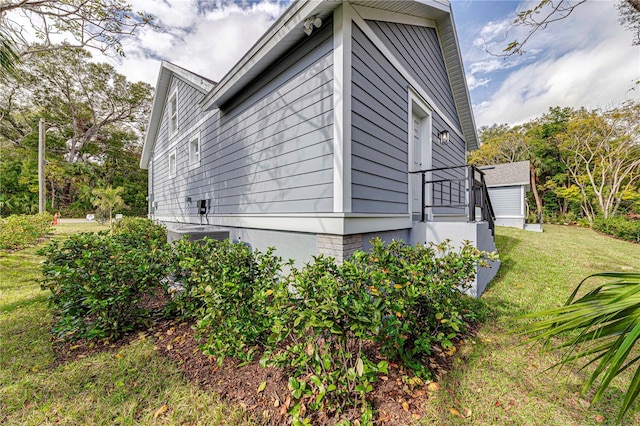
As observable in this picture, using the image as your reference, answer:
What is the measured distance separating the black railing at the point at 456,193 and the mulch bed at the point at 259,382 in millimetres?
2514

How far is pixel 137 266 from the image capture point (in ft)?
10.5

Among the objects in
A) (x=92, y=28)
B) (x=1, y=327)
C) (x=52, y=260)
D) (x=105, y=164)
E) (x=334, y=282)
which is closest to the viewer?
(x=334, y=282)

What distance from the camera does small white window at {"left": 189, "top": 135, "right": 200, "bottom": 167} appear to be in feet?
26.4

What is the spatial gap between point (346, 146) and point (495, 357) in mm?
3005

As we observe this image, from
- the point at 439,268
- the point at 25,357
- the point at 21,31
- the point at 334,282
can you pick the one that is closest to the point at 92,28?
the point at 21,31

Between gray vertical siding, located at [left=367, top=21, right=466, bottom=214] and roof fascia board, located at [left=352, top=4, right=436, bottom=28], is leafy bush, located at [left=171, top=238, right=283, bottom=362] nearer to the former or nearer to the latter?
roof fascia board, located at [left=352, top=4, right=436, bottom=28]

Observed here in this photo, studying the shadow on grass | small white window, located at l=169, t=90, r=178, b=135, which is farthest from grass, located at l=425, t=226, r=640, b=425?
small white window, located at l=169, t=90, r=178, b=135

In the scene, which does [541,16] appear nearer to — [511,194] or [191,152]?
[191,152]

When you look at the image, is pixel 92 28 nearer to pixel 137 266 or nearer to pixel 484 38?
pixel 137 266

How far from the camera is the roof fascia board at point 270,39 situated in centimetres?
348

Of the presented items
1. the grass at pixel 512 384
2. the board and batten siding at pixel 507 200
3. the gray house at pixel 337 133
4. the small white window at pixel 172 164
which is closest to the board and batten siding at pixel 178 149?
the small white window at pixel 172 164

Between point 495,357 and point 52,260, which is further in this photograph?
point 52,260

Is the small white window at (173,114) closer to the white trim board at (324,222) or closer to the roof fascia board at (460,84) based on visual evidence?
the white trim board at (324,222)

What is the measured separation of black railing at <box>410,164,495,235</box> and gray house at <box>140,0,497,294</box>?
0.05 meters
